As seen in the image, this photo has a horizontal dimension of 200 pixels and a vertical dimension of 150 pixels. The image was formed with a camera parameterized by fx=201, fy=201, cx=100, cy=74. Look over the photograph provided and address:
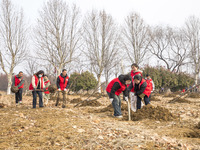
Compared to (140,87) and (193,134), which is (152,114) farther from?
(193,134)

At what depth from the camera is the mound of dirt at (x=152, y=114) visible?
6.12 meters

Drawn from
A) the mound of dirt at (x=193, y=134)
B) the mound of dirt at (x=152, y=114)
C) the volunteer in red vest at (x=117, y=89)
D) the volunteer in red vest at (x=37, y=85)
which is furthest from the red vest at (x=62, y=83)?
the mound of dirt at (x=193, y=134)

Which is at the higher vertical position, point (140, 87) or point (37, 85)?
point (37, 85)

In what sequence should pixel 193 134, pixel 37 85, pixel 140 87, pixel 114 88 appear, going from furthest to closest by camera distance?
pixel 37 85 → pixel 140 87 → pixel 114 88 → pixel 193 134

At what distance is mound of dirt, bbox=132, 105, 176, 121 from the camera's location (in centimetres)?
612

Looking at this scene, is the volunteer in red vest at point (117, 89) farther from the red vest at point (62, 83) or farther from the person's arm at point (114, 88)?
the red vest at point (62, 83)

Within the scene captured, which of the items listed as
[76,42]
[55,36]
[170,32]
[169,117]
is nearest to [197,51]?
[170,32]

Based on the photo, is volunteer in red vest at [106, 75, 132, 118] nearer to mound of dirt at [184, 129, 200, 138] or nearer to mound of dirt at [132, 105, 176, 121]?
mound of dirt at [132, 105, 176, 121]

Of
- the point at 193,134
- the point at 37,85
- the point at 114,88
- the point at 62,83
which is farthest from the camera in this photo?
the point at 62,83

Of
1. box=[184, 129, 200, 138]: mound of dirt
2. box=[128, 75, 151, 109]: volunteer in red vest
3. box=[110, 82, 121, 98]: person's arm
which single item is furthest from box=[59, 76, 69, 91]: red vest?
box=[184, 129, 200, 138]: mound of dirt

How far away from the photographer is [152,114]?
6305 mm

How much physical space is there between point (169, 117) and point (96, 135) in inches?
123

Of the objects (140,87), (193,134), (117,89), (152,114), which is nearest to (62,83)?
(117,89)

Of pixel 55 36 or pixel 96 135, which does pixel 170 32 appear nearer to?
pixel 55 36
